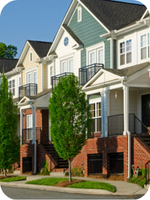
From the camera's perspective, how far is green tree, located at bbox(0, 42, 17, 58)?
51.5 m

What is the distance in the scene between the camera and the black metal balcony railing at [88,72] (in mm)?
23141

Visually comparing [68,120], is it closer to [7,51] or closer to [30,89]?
[30,89]

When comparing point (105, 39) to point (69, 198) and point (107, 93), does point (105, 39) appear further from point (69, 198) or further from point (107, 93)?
point (69, 198)

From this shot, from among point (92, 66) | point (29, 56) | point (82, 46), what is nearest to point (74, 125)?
point (92, 66)

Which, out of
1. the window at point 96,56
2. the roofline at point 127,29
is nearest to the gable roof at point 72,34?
the window at point 96,56

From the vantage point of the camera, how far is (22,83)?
32.7 m

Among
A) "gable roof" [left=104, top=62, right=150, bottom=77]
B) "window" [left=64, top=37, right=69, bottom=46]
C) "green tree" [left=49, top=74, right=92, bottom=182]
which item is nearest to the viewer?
"green tree" [left=49, top=74, right=92, bottom=182]

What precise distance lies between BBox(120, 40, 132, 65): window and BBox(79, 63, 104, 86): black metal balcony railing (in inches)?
55.3

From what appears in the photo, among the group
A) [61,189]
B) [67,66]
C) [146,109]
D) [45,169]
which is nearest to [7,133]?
[45,169]

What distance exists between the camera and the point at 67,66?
2695cm

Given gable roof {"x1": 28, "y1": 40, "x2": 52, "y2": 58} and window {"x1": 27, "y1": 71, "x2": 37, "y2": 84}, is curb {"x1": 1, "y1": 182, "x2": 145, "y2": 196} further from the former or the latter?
gable roof {"x1": 28, "y1": 40, "x2": 52, "y2": 58}

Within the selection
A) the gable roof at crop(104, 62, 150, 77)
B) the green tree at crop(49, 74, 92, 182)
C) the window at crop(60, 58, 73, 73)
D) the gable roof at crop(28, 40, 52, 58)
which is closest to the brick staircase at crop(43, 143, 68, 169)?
the green tree at crop(49, 74, 92, 182)

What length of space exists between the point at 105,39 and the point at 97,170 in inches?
315

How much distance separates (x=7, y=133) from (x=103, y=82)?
7756mm
